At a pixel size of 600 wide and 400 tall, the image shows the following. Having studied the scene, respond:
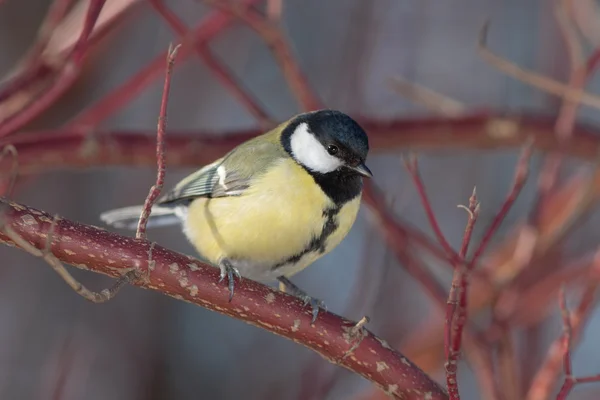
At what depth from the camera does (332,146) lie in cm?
208

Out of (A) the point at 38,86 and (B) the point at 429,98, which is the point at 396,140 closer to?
(B) the point at 429,98

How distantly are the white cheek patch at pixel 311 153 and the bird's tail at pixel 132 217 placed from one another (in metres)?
0.52

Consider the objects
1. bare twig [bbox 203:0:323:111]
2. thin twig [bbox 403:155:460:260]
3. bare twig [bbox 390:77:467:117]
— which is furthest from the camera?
bare twig [bbox 390:77:467:117]

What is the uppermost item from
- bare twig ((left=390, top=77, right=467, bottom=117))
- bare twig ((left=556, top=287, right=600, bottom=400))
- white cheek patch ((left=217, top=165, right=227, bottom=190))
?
bare twig ((left=390, top=77, right=467, bottom=117))

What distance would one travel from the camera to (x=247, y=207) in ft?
6.55

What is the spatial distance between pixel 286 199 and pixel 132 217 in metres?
0.70

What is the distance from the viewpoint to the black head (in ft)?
6.70

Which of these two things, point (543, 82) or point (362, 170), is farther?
point (362, 170)

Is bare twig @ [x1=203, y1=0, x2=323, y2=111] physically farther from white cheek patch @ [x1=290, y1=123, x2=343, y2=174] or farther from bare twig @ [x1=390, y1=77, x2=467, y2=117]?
bare twig @ [x1=390, y1=77, x2=467, y2=117]

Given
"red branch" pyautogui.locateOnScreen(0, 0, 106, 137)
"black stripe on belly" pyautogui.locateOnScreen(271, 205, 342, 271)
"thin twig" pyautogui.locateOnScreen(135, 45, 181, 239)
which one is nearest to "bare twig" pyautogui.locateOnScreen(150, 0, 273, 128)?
"red branch" pyautogui.locateOnScreen(0, 0, 106, 137)

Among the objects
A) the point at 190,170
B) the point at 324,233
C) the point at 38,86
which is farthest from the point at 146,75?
the point at 190,170

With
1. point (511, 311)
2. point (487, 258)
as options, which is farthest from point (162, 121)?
point (487, 258)

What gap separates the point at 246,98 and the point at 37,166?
599 millimetres

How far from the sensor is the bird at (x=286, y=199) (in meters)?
1.97
